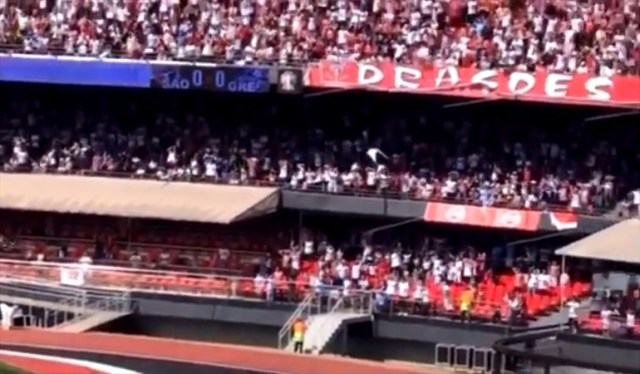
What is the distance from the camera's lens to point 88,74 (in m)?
32.7

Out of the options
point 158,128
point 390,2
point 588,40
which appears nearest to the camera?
point 588,40

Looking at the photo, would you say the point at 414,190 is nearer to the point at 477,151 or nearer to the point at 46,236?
the point at 477,151

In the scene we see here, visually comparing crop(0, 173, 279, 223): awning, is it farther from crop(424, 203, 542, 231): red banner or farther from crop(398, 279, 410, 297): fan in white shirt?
crop(398, 279, 410, 297): fan in white shirt

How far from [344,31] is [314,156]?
238cm

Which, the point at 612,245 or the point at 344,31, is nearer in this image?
the point at 612,245

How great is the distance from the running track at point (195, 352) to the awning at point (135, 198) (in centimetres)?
314

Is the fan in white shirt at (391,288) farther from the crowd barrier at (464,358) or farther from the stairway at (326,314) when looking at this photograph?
the crowd barrier at (464,358)

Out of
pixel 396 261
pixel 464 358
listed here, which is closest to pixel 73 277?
pixel 396 261

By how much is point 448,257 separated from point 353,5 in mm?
5258

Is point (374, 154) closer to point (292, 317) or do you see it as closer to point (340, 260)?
point (340, 260)

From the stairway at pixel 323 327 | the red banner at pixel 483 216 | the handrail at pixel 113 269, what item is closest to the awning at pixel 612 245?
the red banner at pixel 483 216

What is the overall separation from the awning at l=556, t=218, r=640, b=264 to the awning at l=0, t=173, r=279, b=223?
21.1ft

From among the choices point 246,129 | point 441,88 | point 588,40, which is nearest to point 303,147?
point 246,129

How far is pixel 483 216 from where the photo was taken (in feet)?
96.9
